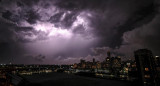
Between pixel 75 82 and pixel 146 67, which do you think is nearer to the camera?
pixel 75 82

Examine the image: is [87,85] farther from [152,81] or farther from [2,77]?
[2,77]

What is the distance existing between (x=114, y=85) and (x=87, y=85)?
9.06 meters

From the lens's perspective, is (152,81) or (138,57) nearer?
(152,81)

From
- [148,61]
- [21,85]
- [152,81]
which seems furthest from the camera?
[148,61]

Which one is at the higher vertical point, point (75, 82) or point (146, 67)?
point (146, 67)

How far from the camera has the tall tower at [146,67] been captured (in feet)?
186

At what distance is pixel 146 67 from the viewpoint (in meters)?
60.0

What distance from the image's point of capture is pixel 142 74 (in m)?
57.3

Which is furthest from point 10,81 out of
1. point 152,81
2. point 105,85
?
point 152,81

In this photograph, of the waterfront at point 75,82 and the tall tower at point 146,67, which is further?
the tall tower at point 146,67

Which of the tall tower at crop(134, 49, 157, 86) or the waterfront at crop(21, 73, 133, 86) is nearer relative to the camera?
the waterfront at crop(21, 73, 133, 86)

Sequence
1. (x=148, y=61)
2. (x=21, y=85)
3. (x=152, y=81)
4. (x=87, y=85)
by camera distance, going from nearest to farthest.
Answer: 1. (x=21, y=85)
2. (x=87, y=85)
3. (x=152, y=81)
4. (x=148, y=61)

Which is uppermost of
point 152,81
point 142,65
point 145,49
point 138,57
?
point 145,49

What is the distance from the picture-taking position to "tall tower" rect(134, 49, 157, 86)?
56.8 m
